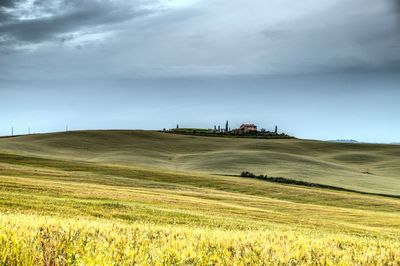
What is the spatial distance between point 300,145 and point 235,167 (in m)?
50.8

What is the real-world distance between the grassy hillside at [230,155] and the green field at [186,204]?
296mm

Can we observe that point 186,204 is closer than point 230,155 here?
Yes

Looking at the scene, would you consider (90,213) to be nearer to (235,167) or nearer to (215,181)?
(215,181)

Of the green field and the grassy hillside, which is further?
the grassy hillside

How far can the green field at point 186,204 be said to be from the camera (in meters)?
6.38

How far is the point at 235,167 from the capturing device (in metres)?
86.1

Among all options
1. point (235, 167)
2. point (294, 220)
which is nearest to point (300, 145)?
point (235, 167)

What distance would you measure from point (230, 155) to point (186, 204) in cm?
6762

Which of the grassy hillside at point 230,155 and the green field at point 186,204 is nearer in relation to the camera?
the green field at point 186,204

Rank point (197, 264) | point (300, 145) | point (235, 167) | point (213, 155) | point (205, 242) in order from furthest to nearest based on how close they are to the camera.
Result: point (300, 145) → point (213, 155) → point (235, 167) → point (205, 242) → point (197, 264)

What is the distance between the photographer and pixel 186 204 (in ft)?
110

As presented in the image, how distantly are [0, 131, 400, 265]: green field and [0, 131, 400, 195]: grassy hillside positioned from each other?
30cm

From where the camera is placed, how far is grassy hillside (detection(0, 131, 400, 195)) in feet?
263

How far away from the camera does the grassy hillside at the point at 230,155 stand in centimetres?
8031
